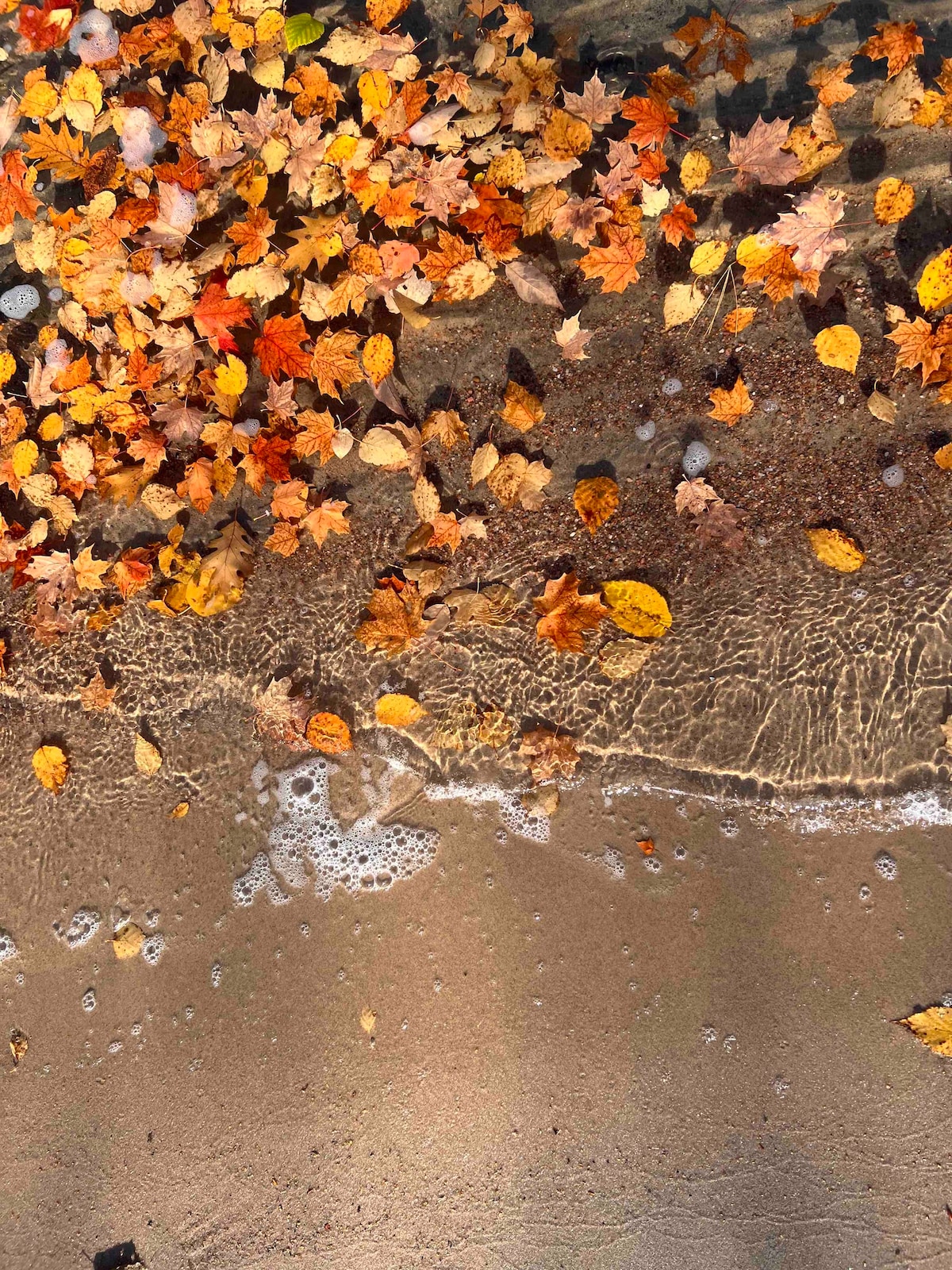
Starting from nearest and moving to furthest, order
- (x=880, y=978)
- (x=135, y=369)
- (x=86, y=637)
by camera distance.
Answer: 1. (x=880, y=978)
2. (x=135, y=369)
3. (x=86, y=637)

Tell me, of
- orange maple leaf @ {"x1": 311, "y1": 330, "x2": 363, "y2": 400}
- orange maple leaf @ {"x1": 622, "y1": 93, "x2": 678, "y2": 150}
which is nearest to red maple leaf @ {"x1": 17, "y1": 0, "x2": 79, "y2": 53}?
orange maple leaf @ {"x1": 311, "y1": 330, "x2": 363, "y2": 400}

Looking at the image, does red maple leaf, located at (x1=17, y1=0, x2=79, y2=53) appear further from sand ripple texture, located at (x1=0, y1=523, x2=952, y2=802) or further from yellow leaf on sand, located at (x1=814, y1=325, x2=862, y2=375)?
yellow leaf on sand, located at (x1=814, y1=325, x2=862, y2=375)

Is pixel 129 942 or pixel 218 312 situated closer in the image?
pixel 218 312

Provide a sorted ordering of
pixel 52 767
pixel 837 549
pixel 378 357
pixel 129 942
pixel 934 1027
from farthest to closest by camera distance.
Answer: pixel 52 767 < pixel 129 942 < pixel 378 357 < pixel 837 549 < pixel 934 1027

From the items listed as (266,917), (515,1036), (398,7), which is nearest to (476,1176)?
(515,1036)

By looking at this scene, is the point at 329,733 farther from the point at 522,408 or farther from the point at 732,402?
the point at 732,402

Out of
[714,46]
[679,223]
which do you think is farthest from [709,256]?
[714,46]

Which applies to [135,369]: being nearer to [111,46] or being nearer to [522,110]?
[111,46]

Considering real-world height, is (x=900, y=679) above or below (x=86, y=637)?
below
